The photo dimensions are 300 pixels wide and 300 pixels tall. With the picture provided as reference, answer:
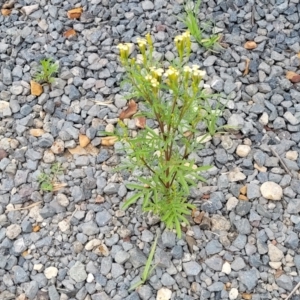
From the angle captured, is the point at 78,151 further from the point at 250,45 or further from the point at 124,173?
the point at 250,45

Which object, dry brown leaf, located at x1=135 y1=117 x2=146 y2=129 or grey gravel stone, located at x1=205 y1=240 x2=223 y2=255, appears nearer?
grey gravel stone, located at x1=205 y1=240 x2=223 y2=255

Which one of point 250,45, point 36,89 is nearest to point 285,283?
point 250,45

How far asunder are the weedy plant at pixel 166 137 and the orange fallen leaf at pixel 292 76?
21.6 inches

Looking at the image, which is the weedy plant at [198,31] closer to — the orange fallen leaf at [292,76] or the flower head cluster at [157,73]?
the orange fallen leaf at [292,76]

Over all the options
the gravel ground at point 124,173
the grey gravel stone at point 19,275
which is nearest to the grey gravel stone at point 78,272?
the gravel ground at point 124,173

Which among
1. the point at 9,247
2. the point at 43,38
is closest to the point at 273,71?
the point at 43,38

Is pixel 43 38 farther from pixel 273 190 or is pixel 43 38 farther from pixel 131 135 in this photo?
pixel 273 190

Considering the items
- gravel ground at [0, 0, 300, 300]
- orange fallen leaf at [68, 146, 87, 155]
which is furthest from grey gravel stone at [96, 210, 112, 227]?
orange fallen leaf at [68, 146, 87, 155]

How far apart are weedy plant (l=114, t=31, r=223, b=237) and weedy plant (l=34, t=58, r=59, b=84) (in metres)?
0.69

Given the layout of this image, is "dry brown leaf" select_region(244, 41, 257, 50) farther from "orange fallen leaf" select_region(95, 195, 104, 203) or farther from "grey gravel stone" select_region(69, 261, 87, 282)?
"grey gravel stone" select_region(69, 261, 87, 282)

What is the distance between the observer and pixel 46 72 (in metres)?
2.82

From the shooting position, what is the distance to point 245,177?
248 cm

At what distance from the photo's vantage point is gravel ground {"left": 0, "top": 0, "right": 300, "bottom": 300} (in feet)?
7.43

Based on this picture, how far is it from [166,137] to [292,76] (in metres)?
1.05
